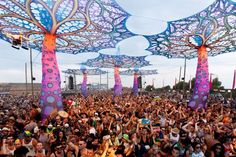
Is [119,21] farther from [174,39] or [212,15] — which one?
[174,39]

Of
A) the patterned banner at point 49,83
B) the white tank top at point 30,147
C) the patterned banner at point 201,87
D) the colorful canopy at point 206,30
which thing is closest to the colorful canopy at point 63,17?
the patterned banner at point 49,83

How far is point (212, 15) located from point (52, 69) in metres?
9.89

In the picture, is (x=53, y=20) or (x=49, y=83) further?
(x=53, y=20)

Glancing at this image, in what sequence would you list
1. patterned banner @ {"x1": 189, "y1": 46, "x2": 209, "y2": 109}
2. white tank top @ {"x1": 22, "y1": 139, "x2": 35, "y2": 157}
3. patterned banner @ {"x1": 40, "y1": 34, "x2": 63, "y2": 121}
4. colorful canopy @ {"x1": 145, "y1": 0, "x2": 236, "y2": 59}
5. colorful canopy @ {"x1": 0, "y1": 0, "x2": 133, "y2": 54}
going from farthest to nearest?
patterned banner @ {"x1": 189, "y1": 46, "x2": 209, "y2": 109}
colorful canopy @ {"x1": 145, "y1": 0, "x2": 236, "y2": 59}
patterned banner @ {"x1": 40, "y1": 34, "x2": 63, "y2": 121}
colorful canopy @ {"x1": 0, "y1": 0, "x2": 133, "y2": 54}
white tank top @ {"x1": 22, "y1": 139, "x2": 35, "y2": 157}

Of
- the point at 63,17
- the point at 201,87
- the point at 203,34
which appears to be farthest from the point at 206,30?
the point at 63,17

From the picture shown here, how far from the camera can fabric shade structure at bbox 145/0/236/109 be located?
15.8 m

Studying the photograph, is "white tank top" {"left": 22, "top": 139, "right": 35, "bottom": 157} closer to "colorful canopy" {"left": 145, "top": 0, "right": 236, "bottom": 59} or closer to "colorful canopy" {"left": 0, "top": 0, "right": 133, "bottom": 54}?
"colorful canopy" {"left": 0, "top": 0, "right": 133, "bottom": 54}

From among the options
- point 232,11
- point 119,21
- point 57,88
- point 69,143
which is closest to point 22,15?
point 57,88

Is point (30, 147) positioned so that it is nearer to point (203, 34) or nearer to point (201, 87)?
point (201, 87)

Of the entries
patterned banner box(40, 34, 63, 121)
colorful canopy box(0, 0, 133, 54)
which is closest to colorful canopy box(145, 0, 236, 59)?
colorful canopy box(0, 0, 133, 54)

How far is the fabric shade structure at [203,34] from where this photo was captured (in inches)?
621

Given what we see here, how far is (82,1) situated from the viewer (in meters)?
13.1

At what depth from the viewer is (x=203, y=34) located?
18.7 metres

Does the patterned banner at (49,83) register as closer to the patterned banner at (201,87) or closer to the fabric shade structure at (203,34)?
the fabric shade structure at (203,34)
